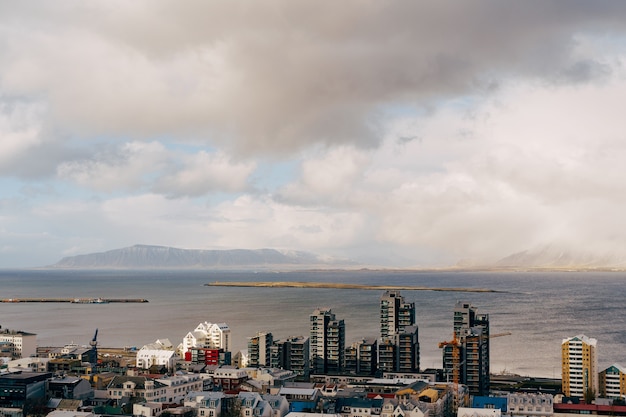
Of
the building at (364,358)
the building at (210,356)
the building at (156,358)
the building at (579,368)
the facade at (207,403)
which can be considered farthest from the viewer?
the building at (210,356)

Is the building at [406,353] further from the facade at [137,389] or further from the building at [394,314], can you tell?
the facade at [137,389]

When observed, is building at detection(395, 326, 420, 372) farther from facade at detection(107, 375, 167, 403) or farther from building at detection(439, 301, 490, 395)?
→ facade at detection(107, 375, 167, 403)

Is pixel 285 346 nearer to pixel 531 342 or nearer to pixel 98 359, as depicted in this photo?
pixel 98 359

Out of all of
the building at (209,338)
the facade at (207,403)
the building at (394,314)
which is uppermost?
the building at (394,314)

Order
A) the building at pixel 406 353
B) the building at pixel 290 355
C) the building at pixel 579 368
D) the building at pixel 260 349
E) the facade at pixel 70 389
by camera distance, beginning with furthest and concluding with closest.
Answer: the building at pixel 260 349, the building at pixel 290 355, the building at pixel 406 353, the building at pixel 579 368, the facade at pixel 70 389

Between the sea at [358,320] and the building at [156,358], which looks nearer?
the building at [156,358]

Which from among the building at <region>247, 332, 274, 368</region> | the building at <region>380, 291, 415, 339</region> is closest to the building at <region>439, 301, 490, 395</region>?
the building at <region>380, 291, 415, 339</region>

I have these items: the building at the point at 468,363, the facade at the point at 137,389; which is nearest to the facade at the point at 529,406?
the building at the point at 468,363

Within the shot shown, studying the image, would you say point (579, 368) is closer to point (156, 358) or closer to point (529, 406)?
point (529, 406)

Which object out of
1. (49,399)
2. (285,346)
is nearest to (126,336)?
(285,346)
